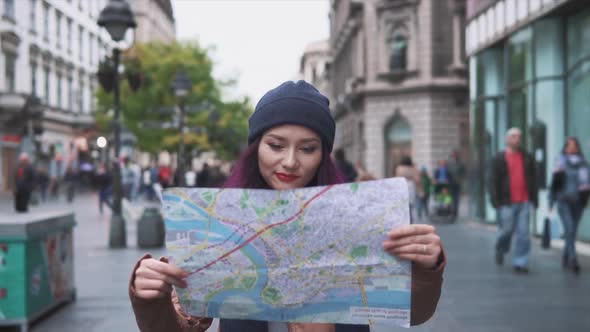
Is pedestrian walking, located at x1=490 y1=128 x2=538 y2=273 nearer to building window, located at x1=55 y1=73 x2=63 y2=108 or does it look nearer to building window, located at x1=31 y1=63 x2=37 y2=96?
building window, located at x1=31 y1=63 x2=37 y2=96

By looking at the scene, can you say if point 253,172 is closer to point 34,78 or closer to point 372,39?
point 372,39

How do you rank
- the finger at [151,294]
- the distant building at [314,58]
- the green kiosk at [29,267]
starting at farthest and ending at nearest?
the distant building at [314,58] → the green kiosk at [29,267] → the finger at [151,294]

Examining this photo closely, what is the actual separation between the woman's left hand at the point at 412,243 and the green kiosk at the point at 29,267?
524 cm

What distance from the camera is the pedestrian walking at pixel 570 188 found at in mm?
10086

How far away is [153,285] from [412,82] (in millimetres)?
33933

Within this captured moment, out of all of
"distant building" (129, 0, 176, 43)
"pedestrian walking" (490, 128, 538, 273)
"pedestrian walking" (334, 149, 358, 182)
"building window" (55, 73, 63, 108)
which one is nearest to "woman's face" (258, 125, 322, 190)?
"pedestrian walking" (490, 128, 538, 273)

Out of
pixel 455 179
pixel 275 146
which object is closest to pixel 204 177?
pixel 455 179

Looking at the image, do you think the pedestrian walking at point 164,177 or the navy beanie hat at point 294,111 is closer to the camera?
the navy beanie hat at point 294,111

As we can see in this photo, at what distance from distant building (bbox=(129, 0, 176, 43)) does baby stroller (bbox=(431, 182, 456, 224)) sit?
52214 millimetres

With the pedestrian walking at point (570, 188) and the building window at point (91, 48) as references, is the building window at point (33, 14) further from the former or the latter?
the pedestrian walking at point (570, 188)

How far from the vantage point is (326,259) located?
1854 millimetres

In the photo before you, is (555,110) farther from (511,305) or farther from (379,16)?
(379,16)

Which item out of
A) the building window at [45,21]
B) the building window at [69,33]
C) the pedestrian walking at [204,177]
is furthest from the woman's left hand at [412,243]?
the building window at [69,33]

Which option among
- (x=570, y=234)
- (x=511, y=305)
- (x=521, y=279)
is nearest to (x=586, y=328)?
A: (x=511, y=305)
